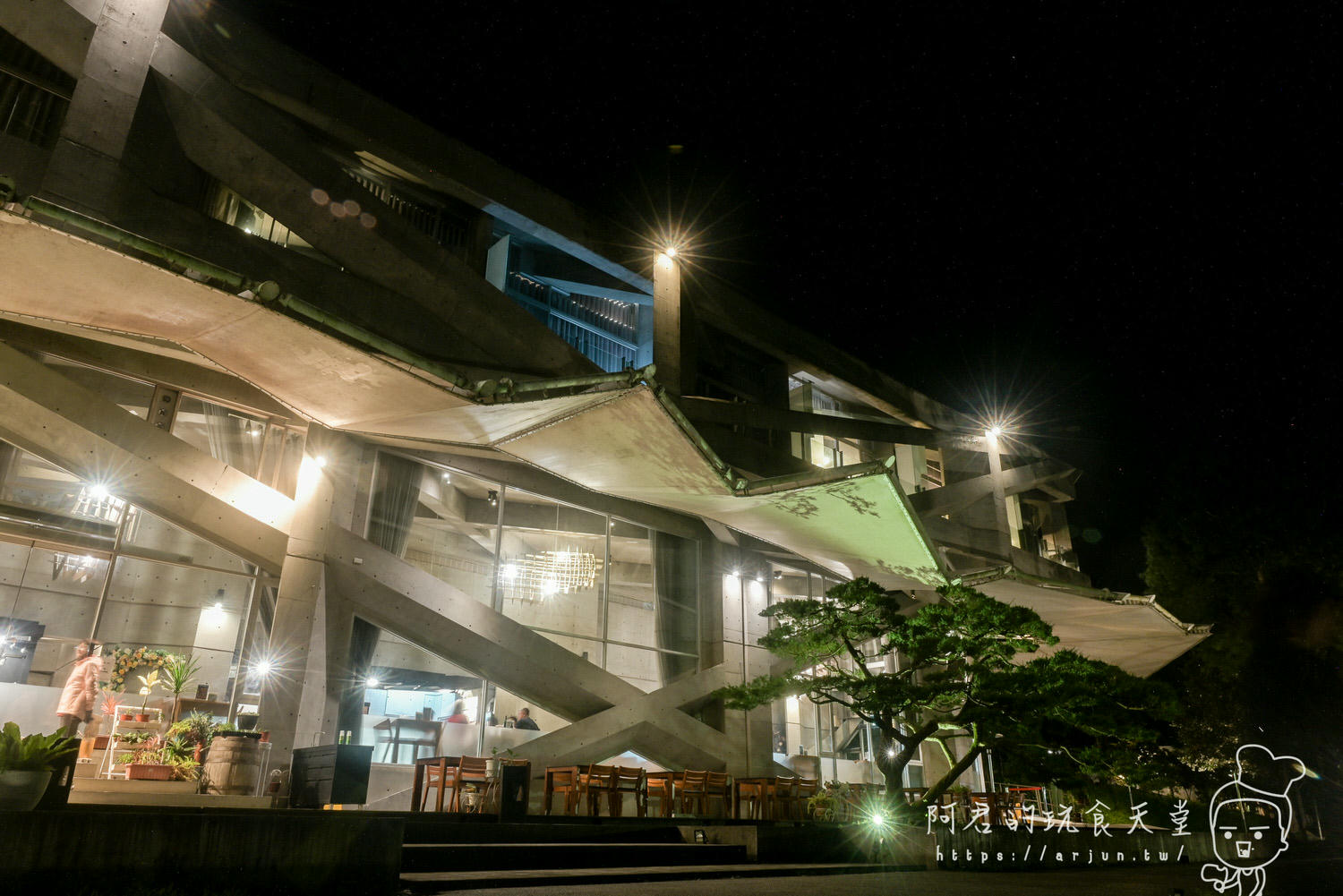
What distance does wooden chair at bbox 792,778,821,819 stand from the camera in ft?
37.7

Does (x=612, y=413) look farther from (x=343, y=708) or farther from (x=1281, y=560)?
(x=1281, y=560)

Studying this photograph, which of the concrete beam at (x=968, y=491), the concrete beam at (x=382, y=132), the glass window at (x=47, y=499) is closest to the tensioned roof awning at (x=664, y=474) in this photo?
the glass window at (x=47, y=499)

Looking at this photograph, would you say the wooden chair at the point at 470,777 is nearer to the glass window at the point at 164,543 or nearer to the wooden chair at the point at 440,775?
the wooden chair at the point at 440,775

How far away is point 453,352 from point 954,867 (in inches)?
313

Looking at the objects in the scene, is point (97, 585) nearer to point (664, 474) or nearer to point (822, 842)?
point (664, 474)

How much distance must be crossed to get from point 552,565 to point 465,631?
6.39 feet

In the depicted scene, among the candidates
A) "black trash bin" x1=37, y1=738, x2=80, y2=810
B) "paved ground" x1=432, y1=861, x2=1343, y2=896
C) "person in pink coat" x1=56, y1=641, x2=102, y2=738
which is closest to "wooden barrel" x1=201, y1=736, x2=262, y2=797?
"person in pink coat" x1=56, y1=641, x2=102, y2=738

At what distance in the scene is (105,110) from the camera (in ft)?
26.8

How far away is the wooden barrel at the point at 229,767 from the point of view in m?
7.72

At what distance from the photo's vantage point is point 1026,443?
70.5 ft

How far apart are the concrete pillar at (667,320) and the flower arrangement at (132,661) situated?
7400 millimetres

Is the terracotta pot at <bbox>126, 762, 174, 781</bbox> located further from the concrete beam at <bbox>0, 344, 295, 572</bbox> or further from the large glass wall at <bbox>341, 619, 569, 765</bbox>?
the concrete beam at <bbox>0, 344, 295, 572</bbox>

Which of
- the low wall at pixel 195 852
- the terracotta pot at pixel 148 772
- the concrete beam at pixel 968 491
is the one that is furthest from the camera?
the concrete beam at pixel 968 491

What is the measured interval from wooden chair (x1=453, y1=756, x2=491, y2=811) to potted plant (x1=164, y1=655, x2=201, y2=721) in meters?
3.05
